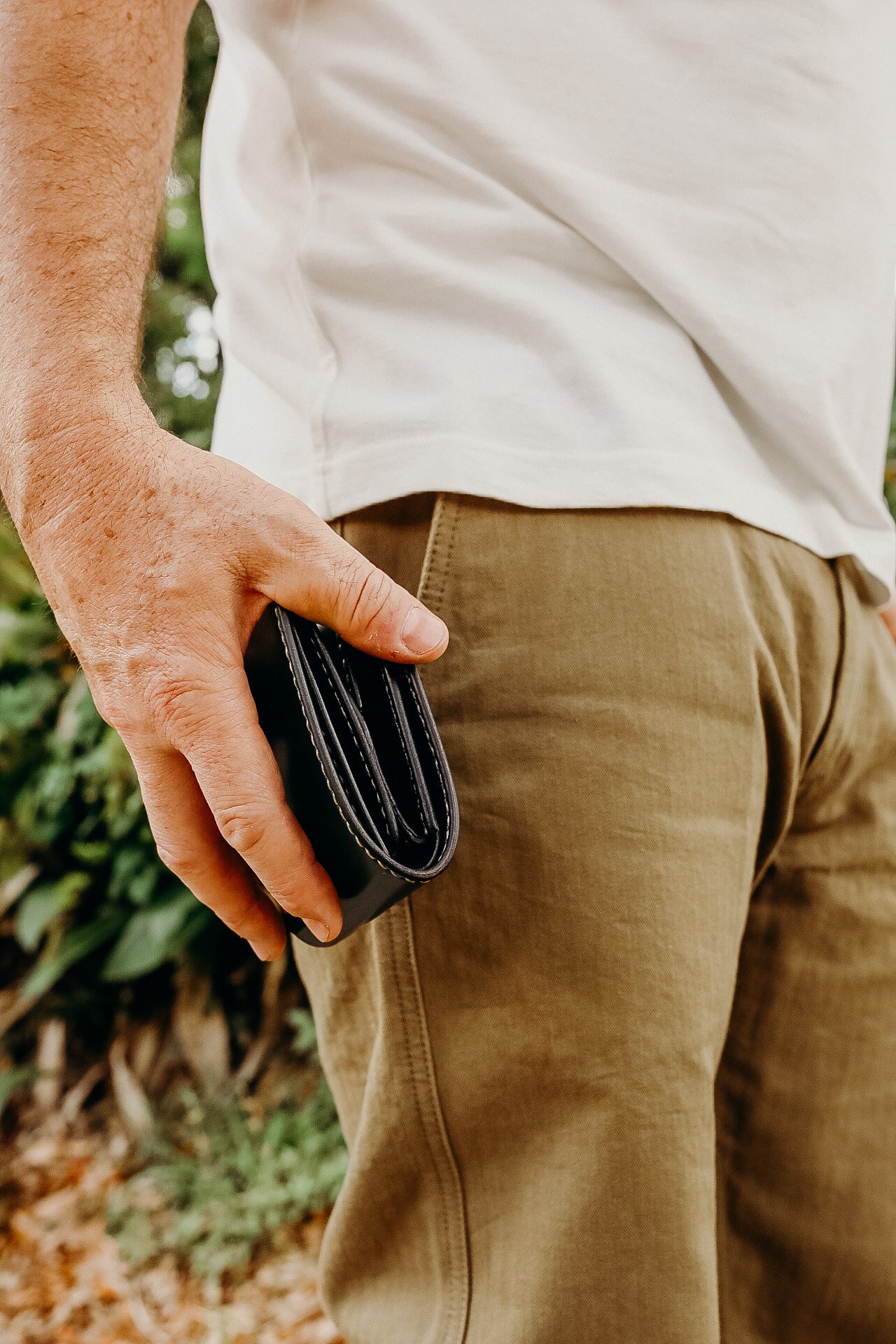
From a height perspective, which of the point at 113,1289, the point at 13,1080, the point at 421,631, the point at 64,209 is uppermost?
the point at 64,209

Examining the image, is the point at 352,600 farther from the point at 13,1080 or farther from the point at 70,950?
the point at 13,1080

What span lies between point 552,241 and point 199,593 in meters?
0.43

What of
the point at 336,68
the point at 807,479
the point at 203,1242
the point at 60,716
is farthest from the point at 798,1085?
the point at 60,716

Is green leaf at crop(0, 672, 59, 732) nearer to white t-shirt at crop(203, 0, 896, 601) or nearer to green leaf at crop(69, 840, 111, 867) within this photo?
green leaf at crop(69, 840, 111, 867)

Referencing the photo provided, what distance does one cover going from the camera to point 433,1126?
0.76m

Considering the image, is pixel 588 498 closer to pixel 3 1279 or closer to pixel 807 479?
pixel 807 479

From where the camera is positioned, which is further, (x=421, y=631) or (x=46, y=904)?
(x=46, y=904)

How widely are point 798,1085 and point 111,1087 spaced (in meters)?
2.36

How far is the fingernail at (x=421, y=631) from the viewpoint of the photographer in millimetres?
661

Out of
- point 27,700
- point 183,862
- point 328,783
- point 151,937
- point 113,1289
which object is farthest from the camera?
point 27,700

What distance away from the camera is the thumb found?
0.64 meters

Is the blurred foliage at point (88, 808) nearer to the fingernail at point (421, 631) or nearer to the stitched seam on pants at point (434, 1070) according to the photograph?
the stitched seam on pants at point (434, 1070)

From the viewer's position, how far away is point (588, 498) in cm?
72

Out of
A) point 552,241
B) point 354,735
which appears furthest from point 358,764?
point 552,241
